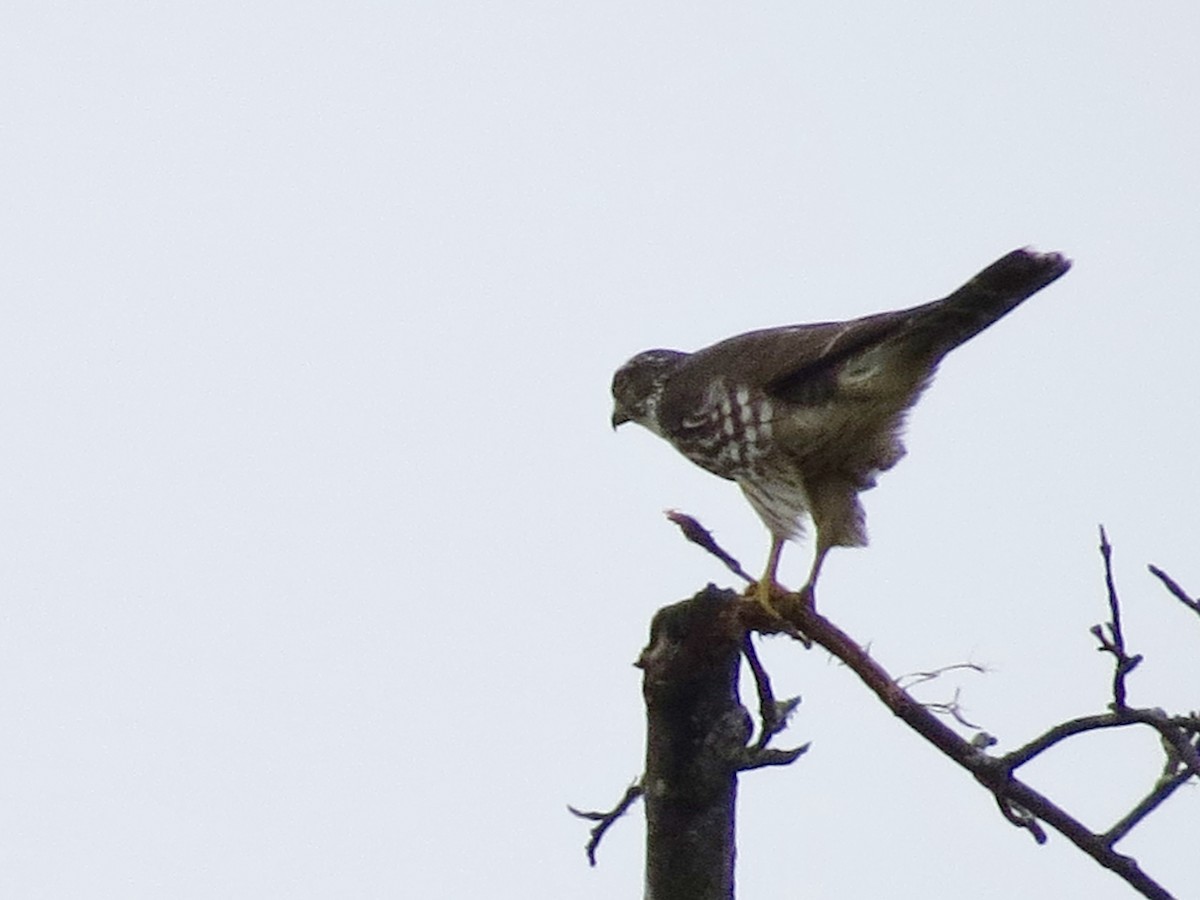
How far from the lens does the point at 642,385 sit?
6047 millimetres

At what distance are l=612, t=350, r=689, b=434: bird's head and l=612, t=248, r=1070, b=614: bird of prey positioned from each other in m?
0.32

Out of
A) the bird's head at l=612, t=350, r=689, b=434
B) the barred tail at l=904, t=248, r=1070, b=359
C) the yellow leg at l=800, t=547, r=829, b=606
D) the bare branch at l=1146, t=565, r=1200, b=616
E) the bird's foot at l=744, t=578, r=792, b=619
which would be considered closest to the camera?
the bare branch at l=1146, t=565, r=1200, b=616

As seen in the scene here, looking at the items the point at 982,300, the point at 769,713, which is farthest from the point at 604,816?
the point at 982,300

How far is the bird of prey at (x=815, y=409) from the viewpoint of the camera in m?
5.11

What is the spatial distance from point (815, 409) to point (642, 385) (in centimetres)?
94

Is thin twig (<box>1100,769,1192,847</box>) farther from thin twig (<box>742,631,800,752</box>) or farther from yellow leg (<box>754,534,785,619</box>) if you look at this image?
yellow leg (<box>754,534,785,619</box>)

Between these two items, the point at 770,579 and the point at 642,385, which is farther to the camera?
the point at 642,385

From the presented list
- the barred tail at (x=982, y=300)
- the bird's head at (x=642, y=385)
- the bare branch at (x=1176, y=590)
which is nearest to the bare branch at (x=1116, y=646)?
the bare branch at (x=1176, y=590)

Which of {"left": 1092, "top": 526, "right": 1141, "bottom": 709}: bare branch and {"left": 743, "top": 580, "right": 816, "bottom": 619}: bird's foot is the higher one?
{"left": 743, "top": 580, "right": 816, "bottom": 619}: bird's foot

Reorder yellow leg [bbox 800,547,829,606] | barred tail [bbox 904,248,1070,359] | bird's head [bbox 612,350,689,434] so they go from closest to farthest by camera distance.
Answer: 1. barred tail [bbox 904,248,1070,359]
2. yellow leg [bbox 800,547,829,606]
3. bird's head [bbox 612,350,689,434]

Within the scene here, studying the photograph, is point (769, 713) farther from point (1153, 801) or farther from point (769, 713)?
point (1153, 801)

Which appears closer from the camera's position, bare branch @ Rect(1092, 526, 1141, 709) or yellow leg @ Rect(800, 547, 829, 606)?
bare branch @ Rect(1092, 526, 1141, 709)

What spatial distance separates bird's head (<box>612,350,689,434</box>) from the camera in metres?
5.93

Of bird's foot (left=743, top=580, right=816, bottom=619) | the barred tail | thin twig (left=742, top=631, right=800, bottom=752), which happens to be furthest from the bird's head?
thin twig (left=742, top=631, right=800, bottom=752)
